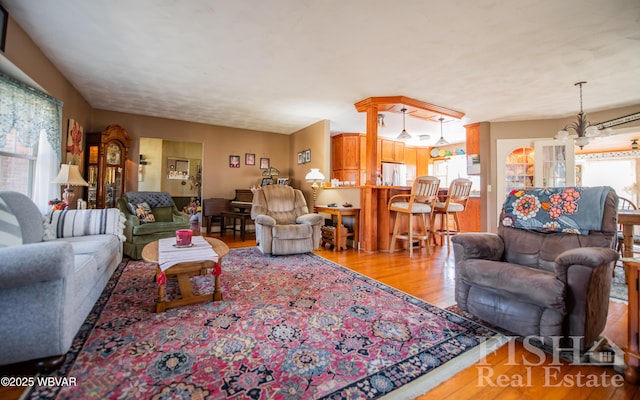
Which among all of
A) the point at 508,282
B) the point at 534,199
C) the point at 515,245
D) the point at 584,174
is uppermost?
the point at 584,174

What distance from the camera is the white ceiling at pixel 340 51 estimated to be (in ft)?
7.33

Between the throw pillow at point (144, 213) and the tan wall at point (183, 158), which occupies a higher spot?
the tan wall at point (183, 158)

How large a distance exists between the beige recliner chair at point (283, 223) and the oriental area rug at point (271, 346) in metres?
1.15

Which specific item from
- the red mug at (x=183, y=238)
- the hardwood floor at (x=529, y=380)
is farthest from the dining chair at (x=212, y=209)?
the hardwood floor at (x=529, y=380)

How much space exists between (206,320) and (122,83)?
3.80 metres

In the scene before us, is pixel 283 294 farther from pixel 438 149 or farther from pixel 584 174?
pixel 584 174

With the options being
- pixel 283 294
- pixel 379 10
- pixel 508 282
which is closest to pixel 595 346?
pixel 508 282

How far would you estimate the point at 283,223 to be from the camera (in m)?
4.01

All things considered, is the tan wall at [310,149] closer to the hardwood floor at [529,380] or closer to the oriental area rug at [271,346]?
the oriental area rug at [271,346]

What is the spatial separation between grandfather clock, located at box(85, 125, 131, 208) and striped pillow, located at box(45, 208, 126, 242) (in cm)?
235

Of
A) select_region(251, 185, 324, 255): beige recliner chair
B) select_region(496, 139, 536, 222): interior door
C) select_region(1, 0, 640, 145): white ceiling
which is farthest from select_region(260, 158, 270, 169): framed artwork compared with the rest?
select_region(496, 139, 536, 222): interior door

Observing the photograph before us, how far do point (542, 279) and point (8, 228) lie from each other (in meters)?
3.39

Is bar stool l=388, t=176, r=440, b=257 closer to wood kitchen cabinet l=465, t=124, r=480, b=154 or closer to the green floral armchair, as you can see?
wood kitchen cabinet l=465, t=124, r=480, b=154

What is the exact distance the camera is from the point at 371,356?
146 centimetres
